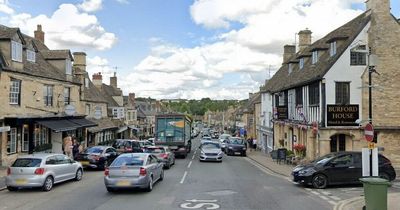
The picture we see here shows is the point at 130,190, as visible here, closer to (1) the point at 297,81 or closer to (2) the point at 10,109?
(2) the point at 10,109

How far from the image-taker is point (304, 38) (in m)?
43.0

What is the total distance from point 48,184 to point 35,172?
2.59 ft

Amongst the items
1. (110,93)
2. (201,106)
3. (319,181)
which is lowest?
(319,181)

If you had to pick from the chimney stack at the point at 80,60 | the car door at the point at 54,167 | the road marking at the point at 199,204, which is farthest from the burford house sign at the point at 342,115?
the chimney stack at the point at 80,60

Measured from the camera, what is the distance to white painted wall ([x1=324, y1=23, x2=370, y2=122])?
25781 mm

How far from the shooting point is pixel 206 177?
21344mm

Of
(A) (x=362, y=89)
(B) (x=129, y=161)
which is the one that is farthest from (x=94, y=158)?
(A) (x=362, y=89)

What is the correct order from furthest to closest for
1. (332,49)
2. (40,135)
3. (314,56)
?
(314,56) < (40,135) < (332,49)

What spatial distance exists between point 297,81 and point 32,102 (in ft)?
62.2

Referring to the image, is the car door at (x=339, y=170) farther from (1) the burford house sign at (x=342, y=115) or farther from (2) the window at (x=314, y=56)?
→ (2) the window at (x=314, y=56)

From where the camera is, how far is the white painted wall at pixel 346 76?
84.6 feet

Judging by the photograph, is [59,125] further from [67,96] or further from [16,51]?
[67,96]

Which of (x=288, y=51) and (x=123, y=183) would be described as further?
(x=288, y=51)

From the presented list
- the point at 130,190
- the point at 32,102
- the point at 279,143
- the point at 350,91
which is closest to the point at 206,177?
the point at 130,190
